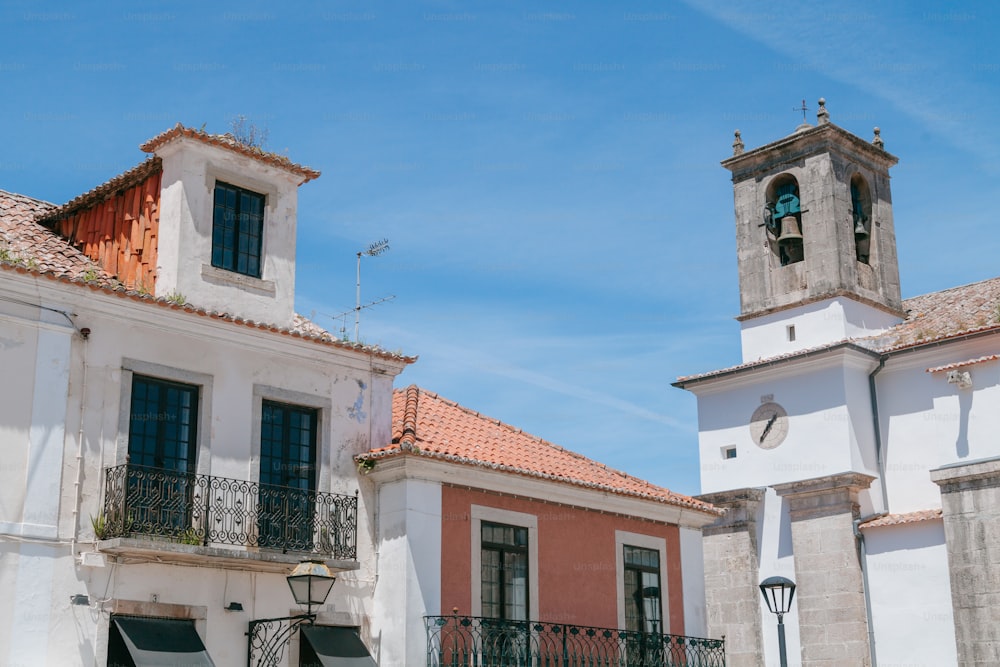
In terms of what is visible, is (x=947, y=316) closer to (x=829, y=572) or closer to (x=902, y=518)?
(x=902, y=518)

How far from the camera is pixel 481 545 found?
49.9ft

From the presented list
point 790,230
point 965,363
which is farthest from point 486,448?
point 790,230

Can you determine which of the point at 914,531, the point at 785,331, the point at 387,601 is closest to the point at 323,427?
the point at 387,601

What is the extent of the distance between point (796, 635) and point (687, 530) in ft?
26.6

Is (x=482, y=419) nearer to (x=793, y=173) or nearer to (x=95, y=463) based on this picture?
(x=95, y=463)

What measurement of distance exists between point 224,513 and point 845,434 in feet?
50.2

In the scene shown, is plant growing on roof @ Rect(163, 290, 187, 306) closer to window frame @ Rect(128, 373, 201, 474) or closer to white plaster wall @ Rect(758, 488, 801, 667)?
window frame @ Rect(128, 373, 201, 474)

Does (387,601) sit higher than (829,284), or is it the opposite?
(829,284)

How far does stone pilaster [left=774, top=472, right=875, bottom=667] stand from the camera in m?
24.0

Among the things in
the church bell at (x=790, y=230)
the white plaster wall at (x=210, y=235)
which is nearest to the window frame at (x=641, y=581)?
the white plaster wall at (x=210, y=235)

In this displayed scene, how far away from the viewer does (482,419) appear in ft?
59.2

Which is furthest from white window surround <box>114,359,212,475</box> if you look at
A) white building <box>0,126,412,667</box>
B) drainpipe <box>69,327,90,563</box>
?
drainpipe <box>69,327,90,563</box>

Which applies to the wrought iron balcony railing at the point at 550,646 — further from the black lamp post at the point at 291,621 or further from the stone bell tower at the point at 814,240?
the stone bell tower at the point at 814,240

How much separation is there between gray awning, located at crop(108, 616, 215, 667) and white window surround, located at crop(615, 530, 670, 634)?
6269 mm
